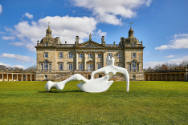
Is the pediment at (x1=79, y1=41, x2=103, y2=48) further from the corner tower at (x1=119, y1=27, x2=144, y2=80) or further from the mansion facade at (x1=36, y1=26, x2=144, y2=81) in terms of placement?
the corner tower at (x1=119, y1=27, x2=144, y2=80)

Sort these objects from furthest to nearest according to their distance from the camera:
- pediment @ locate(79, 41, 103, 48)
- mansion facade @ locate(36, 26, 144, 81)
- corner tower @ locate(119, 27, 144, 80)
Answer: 1. corner tower @ locate(119, 27, 144, 80)
2. pediment @ locate(79, 41, 103, 48)
3. mansion facade @ locate(36, 26, 144, 81)

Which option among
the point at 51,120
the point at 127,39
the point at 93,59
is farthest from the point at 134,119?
the point at 127,39

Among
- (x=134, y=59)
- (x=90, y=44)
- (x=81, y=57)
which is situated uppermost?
(x=90, y=44)

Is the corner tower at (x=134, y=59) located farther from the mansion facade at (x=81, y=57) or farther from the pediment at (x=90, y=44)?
the pediment at (x=90, y=44)

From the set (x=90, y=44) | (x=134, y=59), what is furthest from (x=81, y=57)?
(x=134, y=59)

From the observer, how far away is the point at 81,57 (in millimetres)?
46500

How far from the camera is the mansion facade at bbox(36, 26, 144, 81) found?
44.8m

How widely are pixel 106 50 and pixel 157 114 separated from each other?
41.2 m

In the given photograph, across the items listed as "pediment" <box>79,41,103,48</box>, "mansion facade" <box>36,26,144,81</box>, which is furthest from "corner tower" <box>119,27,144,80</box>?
"pediment" <box>79,41,103,48</box>

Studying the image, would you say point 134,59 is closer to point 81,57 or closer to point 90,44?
point 90,44

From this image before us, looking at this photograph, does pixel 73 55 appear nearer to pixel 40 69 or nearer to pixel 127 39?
pixel 40 69

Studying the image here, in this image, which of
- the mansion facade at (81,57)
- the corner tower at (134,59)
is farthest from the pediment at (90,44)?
the corner tower at (134,59)

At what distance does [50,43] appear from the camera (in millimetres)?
45312

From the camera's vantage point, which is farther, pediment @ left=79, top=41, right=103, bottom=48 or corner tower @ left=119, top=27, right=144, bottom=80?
corner tower @ left=119, top=27, right=144, bottom=80
